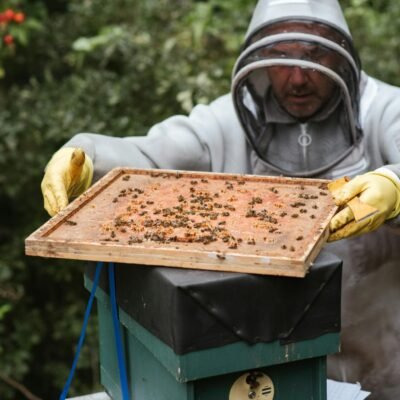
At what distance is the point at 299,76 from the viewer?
113 inches

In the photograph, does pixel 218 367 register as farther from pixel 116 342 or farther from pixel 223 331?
pixel 116 342

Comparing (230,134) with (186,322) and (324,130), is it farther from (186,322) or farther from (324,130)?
(186,322)

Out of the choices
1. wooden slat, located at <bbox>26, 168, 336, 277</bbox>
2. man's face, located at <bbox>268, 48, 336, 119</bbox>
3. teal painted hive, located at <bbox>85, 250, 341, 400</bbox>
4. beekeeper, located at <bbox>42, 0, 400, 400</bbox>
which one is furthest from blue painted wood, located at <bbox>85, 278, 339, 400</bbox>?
man's face, located at <bbox>268, 48, 336, 119</bbox>

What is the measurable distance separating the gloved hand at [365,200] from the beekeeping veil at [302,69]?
0.41 meters

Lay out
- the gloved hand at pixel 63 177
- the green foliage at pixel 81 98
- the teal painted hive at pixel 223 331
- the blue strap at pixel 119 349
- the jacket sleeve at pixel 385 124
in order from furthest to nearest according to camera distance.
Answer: the green foliage at pixel 81 98 → the jacket sleeve at pixel 385 124 → the gloved hand at pixel 63 177 → the blue strap at pixel 119 349 → the teal painted hive at pixel 223 331

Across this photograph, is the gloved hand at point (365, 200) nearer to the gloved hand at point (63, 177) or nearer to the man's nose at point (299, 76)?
the man's nose at point (299, 76)

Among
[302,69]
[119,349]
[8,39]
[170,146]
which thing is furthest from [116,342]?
[8,39]

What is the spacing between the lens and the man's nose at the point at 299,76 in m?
2.88

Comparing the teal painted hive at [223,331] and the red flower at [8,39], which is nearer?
the teal painted hive at [223,331]

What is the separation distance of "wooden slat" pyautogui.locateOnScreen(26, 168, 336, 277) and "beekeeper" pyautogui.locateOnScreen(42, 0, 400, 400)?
259 mm

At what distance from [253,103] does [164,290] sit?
4.01 ft

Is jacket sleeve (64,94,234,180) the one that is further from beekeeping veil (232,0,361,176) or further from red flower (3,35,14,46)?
red flower (3,35,14,46)

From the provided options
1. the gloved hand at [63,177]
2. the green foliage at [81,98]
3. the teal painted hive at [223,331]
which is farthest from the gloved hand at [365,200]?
the green foliage at [81,98]

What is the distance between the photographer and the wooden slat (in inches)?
81.2
